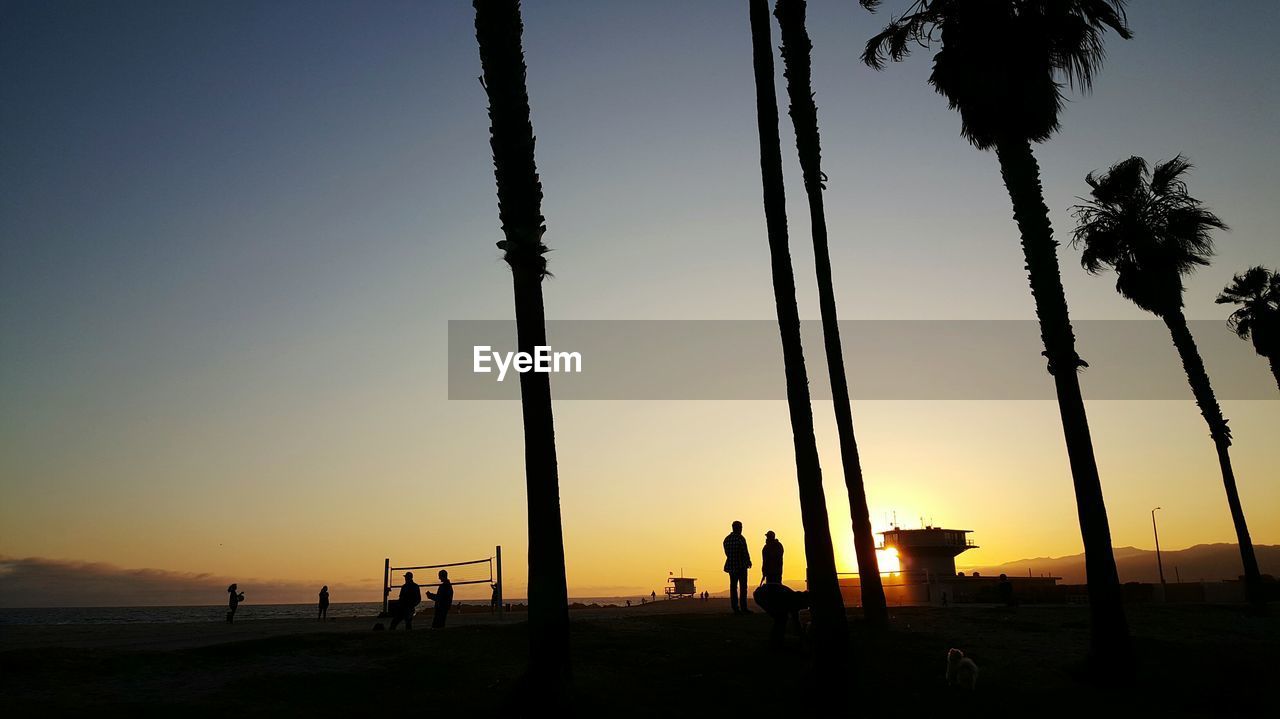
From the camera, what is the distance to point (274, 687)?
34.6 feet

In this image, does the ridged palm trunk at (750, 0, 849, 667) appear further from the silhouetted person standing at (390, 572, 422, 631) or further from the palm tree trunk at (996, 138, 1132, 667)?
the silhouetted person standing at (390, 572, 422, 631)

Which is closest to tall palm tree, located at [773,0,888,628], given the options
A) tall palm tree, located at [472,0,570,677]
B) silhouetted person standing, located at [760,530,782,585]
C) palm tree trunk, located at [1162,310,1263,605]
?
silhouetted person standing, located at [760,530,782,585]

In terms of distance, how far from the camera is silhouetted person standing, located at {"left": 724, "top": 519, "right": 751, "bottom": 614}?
1952cm

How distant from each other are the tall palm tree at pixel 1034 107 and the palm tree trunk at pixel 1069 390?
0.02 m

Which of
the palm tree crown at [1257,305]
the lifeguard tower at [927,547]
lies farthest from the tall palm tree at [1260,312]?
the lifeguard tower at [927,547]

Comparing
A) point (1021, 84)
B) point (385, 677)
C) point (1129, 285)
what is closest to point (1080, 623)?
point (1021, 84)

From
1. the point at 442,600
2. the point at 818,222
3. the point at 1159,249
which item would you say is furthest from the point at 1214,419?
the point at 442,600

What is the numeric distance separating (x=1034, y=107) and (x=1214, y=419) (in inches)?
782

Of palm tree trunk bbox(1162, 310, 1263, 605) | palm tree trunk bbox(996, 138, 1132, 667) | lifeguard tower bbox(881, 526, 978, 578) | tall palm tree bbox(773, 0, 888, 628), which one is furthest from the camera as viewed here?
lifeguard tower bbox(881, 526, 978, 578)

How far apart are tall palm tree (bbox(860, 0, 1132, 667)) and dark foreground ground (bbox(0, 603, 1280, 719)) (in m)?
1.95

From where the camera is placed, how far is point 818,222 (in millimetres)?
19406

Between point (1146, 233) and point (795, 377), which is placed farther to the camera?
point (1146, 233)

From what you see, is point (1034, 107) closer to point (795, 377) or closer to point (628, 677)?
point (795, 377)

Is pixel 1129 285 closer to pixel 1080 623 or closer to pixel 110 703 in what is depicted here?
pixel 1080 623
